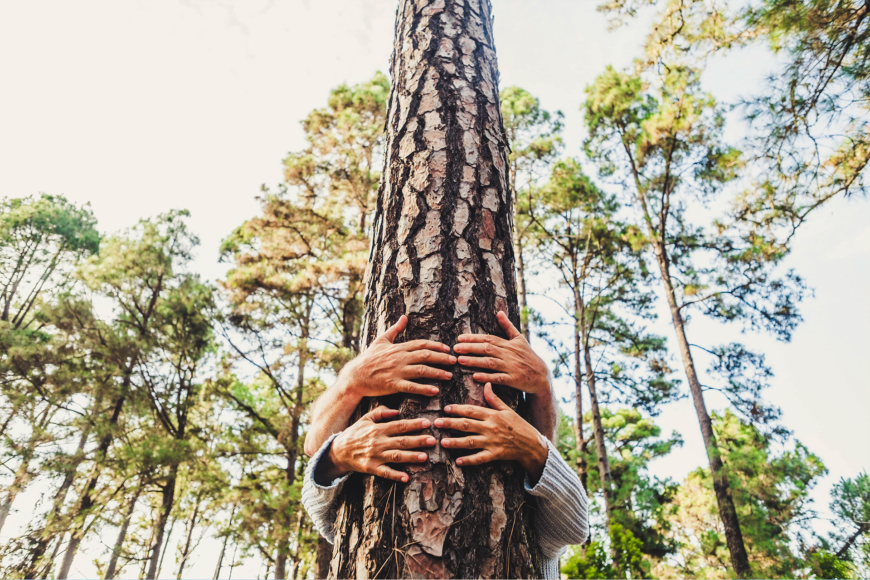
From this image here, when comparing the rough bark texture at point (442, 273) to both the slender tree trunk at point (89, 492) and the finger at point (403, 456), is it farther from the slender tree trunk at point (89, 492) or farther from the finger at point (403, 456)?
the slender tree trunk at point (89, 492)

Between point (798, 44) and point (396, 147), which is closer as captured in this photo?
point (396, 147)

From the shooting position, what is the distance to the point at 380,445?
95 cm

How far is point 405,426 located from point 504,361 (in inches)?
12.6

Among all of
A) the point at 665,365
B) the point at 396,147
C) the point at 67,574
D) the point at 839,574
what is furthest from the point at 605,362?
the point at 67,574

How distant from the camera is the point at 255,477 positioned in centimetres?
1034

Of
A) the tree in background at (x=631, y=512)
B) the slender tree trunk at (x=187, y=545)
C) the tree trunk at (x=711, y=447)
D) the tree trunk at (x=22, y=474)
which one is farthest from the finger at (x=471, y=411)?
the slender tree trunk at (x=187, y=545)

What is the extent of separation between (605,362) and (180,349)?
1090 centimetres

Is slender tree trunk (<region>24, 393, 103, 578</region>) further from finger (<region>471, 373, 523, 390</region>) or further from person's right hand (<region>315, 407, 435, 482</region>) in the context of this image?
Result: finger (<region>471, 373, 523, 390</region>)

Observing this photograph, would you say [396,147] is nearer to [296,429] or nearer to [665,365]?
[296,429]

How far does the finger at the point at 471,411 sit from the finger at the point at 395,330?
26 cm

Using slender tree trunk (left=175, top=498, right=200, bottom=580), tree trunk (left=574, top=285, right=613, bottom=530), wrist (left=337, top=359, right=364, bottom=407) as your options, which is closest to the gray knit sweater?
wrist (left=337, top=359, right=364, bottom=407)

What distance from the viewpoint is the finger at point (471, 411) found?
0.97 metres

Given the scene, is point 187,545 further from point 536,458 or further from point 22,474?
point 536,458

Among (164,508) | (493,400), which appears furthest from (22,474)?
(493,400)
